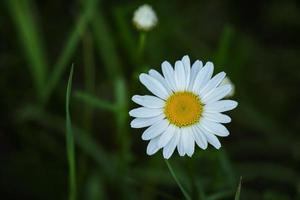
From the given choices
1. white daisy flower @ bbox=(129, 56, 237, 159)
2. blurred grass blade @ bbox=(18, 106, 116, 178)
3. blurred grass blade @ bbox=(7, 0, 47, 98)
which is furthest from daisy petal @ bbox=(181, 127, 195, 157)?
blurred grass blade @ bbox=(7, 0, 47, 98)

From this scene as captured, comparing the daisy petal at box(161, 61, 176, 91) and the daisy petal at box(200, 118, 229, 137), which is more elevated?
the daisy petal at box(161, 61, 176, 91)

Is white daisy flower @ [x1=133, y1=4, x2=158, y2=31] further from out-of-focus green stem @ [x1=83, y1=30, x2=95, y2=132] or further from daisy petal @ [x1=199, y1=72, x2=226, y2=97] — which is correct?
out-of-focus green stem @ [x1=83, y1=30, x2=95, y2=132]

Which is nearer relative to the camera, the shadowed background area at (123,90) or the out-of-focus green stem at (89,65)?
the shadowed background area at (123,90)

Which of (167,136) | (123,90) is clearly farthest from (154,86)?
(123,90)

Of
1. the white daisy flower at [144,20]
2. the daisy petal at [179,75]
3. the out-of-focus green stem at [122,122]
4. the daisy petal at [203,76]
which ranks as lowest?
the daisy petal at [203,76]

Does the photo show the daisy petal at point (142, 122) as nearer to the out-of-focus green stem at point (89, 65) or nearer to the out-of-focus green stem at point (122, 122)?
the out-of-focus green stem at point (122, 122)

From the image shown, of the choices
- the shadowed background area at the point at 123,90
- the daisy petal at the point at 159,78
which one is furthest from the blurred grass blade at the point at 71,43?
the daisy petal at the point at 159,78

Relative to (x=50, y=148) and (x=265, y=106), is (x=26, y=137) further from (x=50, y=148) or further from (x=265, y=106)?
(x=265, y=106)
